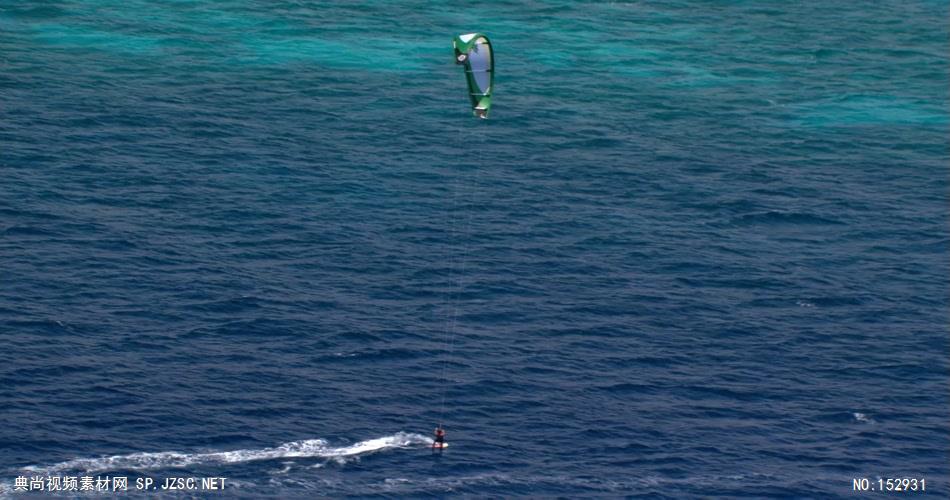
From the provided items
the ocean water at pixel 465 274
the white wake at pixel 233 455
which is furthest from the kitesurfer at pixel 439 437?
the white wake at pixel 233 455

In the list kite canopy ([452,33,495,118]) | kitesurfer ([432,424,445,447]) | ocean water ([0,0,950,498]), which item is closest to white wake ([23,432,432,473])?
ocean water ([0,0,950,498])

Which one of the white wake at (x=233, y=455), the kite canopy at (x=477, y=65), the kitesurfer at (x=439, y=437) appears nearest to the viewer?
the white wake at (x=233, y=455)

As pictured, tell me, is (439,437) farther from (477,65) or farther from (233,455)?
(477,65)

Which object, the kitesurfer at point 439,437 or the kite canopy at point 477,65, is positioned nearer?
the kitesurfer at point 439,437

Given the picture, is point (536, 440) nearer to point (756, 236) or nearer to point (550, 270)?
point (550, 270)

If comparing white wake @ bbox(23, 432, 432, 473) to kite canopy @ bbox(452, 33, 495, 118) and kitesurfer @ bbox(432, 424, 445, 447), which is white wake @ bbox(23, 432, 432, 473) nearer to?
kitesurfer @ bbox(432, 424, 445, 447)

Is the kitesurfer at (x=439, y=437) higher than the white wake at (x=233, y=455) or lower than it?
higher

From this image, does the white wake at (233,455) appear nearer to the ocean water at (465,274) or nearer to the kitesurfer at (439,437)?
the ocean water at (465,274)
